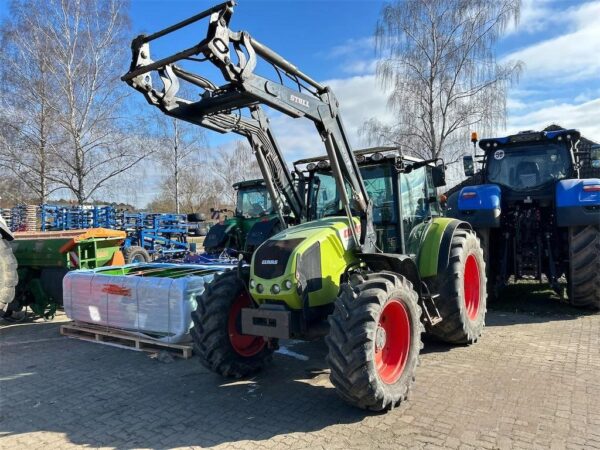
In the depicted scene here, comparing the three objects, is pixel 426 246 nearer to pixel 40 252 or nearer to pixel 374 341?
pixel 374 341

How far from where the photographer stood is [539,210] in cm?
756

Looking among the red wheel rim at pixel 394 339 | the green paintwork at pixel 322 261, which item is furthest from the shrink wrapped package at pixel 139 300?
the red wheel rim at pixel 394 339

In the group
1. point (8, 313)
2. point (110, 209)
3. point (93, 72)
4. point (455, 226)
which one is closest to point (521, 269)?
point (455, 226)

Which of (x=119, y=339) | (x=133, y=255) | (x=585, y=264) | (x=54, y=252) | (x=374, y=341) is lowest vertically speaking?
(x=119, y=339)

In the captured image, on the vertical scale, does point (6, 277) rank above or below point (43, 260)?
below

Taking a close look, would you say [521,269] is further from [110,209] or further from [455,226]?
[110,209]

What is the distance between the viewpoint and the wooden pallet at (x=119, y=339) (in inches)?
221

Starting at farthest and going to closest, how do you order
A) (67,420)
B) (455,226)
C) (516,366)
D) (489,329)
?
(489,329)
(455,226)
(516,366)
(67,420)

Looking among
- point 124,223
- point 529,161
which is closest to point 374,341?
point 529,161

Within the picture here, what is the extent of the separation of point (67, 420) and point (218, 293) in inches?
65.0

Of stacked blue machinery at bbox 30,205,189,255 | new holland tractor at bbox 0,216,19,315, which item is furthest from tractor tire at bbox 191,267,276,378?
stacked blue machinery at bbox 30,205,189,255

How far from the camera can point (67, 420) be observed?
3.95 metres

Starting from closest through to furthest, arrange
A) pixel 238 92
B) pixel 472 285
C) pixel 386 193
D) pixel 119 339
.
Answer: pixel 238 92 < pixel 386 193 < pixel 472 285 < pixel 119 339

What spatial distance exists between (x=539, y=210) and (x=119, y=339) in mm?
6710
